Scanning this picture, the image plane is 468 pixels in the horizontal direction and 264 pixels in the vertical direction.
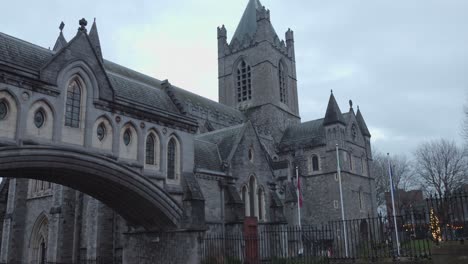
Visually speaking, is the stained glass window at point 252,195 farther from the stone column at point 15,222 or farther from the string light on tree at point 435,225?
the stone column at point 15,222

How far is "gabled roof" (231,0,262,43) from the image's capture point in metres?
59.0

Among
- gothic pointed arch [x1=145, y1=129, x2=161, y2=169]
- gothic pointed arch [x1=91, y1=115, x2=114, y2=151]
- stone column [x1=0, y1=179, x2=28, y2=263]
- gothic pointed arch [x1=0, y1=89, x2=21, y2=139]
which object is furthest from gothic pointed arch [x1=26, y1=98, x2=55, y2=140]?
stone column [x1=0, y1=179, x2=28, y2=263]

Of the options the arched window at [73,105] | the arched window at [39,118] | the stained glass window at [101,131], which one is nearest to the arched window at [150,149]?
the stained glass window at [101,131]

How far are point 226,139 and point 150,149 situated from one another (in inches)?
Result: 376

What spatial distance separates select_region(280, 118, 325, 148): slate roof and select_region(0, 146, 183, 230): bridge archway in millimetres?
29006

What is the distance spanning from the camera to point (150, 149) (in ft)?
56.4

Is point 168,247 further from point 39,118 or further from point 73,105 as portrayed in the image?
point 39,118

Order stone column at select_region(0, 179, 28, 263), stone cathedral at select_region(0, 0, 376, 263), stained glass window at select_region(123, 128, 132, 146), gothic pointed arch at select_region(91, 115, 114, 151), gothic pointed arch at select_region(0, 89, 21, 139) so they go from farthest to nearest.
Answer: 1. stone column at select_region(0, 179, 28, 263)
2. stained glass window at select_region(123, 128, 132, 146)
3. gothic pointed arch at select_region(91, 115, 114, 151)
4. stone cathedral at select_region(0, 0, 376, 263)
5. gothic pointed arch at select_region(0, 89, 21, 139)

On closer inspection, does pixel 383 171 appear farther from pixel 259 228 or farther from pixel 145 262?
pixel 145 262

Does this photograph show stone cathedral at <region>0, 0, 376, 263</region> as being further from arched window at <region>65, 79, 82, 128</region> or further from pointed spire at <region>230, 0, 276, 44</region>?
pointed spire at <region>230, 0, 276, 44</region>

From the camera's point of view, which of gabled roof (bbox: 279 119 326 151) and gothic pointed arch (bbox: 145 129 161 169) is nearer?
gothic pointed arch (bbox: 145 129 161 169)

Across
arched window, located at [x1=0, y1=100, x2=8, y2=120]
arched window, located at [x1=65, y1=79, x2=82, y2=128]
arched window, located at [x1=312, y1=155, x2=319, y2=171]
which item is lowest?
arched window, located at [x1=0, y1=100, x2=8, y2=120]

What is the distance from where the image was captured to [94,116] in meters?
14.8

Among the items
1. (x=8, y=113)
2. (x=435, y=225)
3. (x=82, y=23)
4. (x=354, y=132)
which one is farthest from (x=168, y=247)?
(x=354, y=132)
